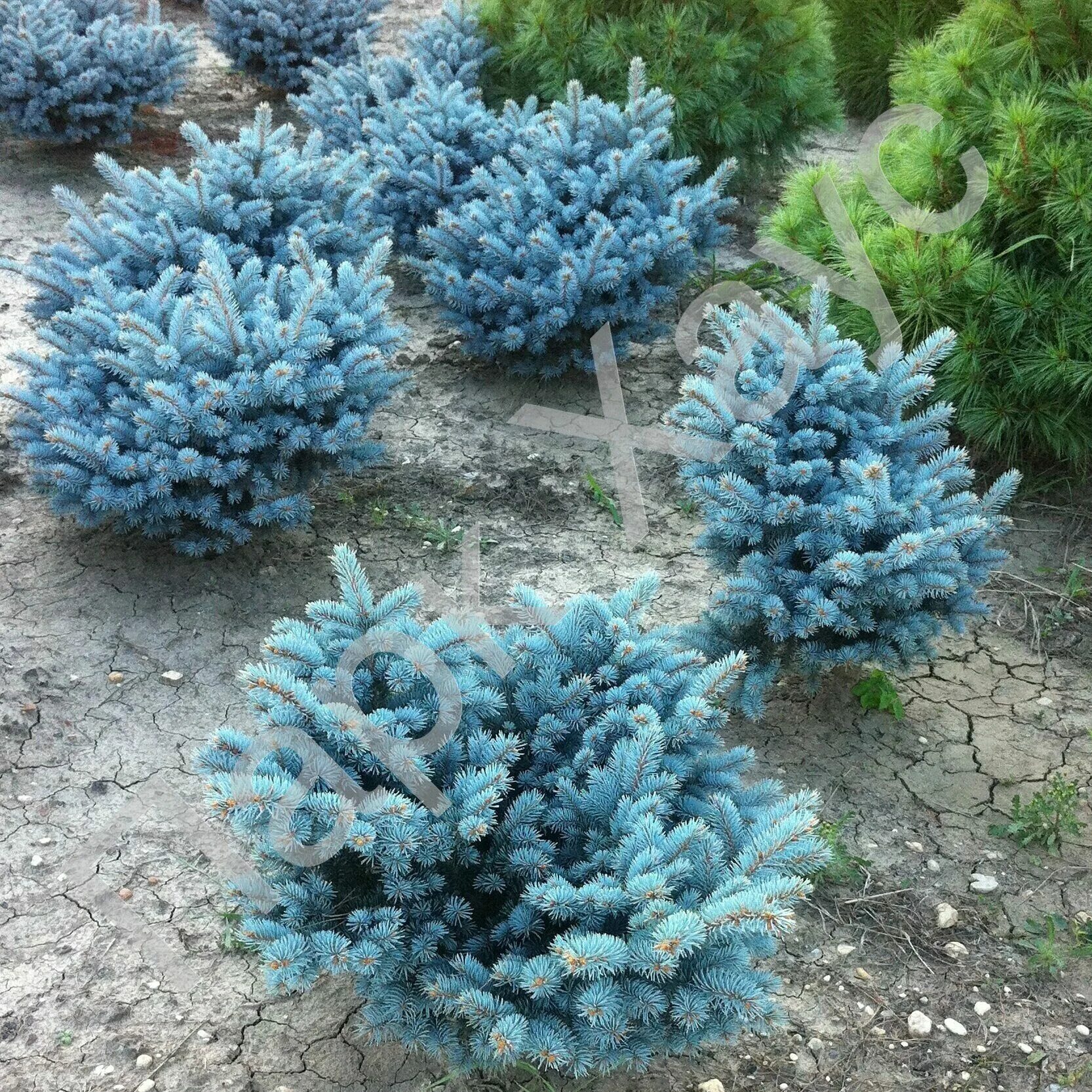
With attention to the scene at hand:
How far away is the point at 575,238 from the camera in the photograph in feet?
13.5

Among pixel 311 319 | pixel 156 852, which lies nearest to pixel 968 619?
pixel 311 319

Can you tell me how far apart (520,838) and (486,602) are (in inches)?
55.5

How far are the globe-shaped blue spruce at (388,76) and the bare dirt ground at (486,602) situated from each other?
5.77 feet

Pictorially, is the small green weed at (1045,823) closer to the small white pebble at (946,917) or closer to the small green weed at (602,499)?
the small white pebble at (946,917)

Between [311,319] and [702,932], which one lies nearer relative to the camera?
[702,932]

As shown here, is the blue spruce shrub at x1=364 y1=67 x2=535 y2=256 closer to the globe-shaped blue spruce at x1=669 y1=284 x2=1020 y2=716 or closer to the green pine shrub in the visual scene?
the green pine shrub

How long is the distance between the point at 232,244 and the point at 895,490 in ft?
7.50

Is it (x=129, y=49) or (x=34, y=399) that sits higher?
(x=129, y=49)

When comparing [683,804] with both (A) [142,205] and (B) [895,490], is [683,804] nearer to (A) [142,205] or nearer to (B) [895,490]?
(B) [895,490]

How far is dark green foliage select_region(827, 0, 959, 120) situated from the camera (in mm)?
6051

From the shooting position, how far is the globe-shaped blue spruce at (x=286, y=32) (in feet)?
21.6

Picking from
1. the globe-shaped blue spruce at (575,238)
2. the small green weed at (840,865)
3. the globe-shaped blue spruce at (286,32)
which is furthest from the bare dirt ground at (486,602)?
the globe-shaped blue spruce at (286,32)

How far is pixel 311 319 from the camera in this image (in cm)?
305

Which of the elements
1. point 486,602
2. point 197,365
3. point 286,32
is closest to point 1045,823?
point 486,602
